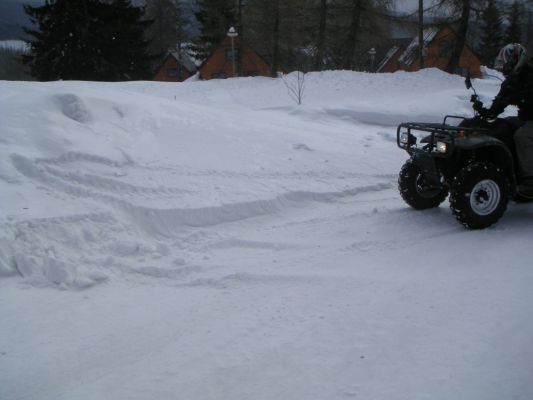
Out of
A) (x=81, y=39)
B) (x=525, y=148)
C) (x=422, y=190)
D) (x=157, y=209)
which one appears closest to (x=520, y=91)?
(x=525, y=148)

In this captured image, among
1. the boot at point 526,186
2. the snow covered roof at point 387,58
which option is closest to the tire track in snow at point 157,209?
the boot at point 526,186

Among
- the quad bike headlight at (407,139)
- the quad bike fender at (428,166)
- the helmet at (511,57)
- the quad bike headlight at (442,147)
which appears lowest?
the quad bike fender at (428,166)

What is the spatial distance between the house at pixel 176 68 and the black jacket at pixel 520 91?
46.4 metres

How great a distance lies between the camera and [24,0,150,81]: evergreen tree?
1266 inches

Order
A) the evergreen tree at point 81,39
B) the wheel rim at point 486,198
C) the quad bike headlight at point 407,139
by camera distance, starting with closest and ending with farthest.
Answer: the wheel rim at point 486,198
the quad bike headlight at point 407,139
the evergreen tree at point 81,39

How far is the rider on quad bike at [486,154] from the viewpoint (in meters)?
4.66

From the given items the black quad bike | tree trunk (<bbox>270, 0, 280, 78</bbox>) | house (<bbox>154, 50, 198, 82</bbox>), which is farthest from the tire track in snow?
house (<bbox>154, 50, 198, 82</bbox>)

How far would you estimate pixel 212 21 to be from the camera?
37875mm

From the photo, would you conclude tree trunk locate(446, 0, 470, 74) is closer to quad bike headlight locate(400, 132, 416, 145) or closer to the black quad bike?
the black quad bike

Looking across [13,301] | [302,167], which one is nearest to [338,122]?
[302,167]

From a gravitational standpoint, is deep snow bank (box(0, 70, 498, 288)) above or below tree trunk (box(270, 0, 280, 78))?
below

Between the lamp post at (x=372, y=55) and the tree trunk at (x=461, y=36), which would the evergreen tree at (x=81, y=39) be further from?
the tree trunk at (x=461, y=36)

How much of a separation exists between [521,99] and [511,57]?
505 millimetres

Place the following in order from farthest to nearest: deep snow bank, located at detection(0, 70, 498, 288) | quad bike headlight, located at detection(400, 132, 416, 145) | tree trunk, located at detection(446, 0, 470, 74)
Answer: tree trunk, located at detection(446, 0, 470, 74) < quad bike headlight, located at detection(400, 132, 416, 145) < deep snow bank, located at detection(0, 70, 498, 288)
